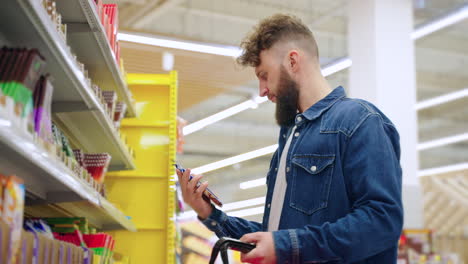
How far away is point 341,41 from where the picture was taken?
33.6 feet

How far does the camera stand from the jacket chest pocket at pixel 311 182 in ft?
6.36

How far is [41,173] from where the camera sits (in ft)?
7.23

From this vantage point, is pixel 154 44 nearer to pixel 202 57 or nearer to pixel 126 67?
pixel 202 57

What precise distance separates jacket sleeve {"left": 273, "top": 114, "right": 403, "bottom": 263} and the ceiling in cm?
532

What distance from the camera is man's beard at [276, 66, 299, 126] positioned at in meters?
2.18

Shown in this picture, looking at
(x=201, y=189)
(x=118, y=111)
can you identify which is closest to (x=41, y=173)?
(x=201, y=189)

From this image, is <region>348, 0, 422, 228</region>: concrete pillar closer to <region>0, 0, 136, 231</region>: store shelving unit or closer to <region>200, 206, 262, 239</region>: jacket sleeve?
<region>0, 0, 136, 231</region>: store shelving unit

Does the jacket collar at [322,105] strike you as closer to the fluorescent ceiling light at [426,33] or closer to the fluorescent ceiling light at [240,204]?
the fluorescent ceiling light at [426,33]

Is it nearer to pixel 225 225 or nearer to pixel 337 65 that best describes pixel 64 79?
pixel 225 225

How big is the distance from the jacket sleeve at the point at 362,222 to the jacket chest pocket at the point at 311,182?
0.24 feet

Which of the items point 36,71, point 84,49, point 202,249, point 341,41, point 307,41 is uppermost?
point 341,41

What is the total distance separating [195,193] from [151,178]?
10.1ft

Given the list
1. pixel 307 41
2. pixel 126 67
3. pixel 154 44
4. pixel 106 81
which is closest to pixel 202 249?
pixel 126 67

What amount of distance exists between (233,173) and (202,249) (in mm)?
9091
